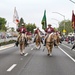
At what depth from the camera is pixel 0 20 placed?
594ft

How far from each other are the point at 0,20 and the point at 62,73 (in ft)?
561

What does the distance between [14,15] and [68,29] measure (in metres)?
86.8

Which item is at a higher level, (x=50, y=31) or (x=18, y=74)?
(x=50, y=31)

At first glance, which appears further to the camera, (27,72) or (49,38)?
(49,38)

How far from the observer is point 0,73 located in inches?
458

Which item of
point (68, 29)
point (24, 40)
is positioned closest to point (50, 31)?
point (24, 40)

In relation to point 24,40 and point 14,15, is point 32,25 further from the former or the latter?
point 24,40

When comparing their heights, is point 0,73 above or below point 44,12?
below

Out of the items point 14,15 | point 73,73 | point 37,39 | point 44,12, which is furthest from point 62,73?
point 44,12

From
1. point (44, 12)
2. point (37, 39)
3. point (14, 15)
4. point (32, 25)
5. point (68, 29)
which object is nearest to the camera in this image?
point (37, 39)

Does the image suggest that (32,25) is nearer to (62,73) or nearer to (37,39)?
(37,39)

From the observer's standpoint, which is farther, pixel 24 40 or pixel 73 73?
pixel 24 40

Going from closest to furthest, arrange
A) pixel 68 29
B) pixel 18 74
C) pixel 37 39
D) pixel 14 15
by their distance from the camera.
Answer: pixel 18 74, pixel 37 39, pixel 14 15, pixel 68 29

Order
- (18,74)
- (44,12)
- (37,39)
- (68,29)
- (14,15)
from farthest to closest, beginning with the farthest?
(68,29) → (44,12) → (14,15) → (37,39) → (18,74)
